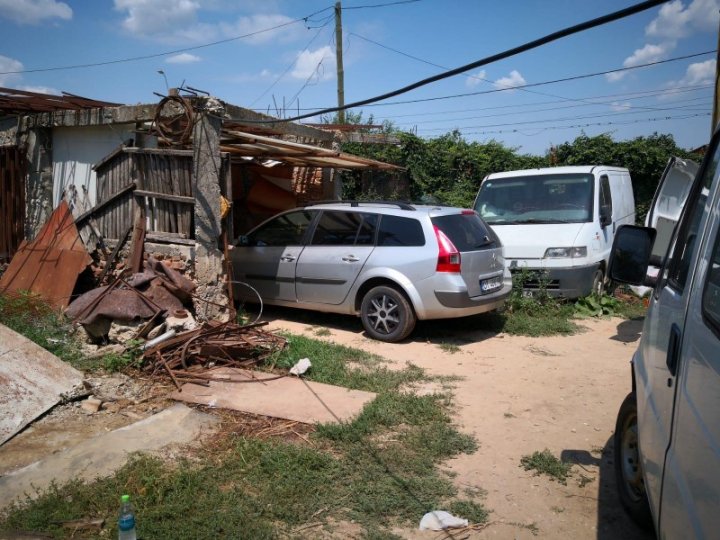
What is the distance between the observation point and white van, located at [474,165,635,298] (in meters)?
8.57

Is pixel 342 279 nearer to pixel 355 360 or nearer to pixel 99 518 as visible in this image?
pixel 355 360

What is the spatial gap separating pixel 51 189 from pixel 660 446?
369 inches

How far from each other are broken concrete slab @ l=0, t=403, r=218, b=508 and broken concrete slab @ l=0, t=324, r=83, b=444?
0.72 metres

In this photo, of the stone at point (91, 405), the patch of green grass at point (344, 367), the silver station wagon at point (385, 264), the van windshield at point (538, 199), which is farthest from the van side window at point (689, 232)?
the van windshield at point (538, 199)

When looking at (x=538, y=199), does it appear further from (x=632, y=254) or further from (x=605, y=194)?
(x=632, y=254)

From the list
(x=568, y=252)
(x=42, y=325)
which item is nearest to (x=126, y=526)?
(x=42, y=325)

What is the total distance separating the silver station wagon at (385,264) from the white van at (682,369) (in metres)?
3.65

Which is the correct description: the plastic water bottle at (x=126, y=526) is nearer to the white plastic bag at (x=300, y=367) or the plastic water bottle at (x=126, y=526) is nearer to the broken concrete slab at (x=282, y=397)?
the broken concrete slab at (x=282, y=397)

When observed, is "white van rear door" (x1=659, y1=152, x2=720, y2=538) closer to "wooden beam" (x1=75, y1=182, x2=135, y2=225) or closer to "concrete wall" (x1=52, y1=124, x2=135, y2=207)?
"wooden beam" (x1=75, y1=182, x2=135, y2=225)

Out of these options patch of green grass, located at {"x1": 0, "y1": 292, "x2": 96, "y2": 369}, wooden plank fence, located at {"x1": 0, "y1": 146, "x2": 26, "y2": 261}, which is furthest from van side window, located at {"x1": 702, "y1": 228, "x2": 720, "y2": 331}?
wooden plank fence, located at {"x1": 0, "y1": 146, "x2": 26, "y2": 261}

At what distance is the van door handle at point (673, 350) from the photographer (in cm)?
214

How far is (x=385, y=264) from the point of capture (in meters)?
7.17

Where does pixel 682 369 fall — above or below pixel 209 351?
above

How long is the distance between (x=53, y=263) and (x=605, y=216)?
829cm
